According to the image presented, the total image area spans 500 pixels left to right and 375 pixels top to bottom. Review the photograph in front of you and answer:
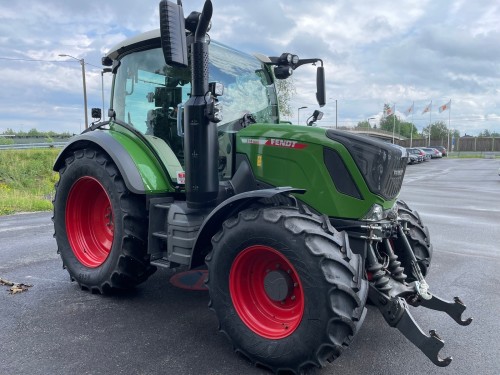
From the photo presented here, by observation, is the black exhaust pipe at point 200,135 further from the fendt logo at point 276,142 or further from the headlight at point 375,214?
the headlight at point 375,214

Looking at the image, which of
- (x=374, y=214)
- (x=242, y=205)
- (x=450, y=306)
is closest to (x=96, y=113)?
(x=242, y=205)

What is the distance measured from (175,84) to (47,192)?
14.0m

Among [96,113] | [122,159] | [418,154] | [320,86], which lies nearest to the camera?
[122,159]

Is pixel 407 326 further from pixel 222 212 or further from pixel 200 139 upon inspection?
pixel 200 139

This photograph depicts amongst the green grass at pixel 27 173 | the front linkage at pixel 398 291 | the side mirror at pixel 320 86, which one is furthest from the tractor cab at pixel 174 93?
the green grass at pixel 27 173

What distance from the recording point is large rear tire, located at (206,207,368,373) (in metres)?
2.76

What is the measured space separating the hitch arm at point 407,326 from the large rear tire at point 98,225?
2.22 m

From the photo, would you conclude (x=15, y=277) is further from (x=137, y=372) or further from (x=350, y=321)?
(x=350, y=321)

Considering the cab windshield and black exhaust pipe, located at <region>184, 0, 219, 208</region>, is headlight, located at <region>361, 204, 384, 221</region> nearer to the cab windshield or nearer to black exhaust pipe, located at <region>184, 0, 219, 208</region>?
black exhaust pipe, located at <region>184, 0, 219, 208</region>

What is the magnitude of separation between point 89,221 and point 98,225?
11cm

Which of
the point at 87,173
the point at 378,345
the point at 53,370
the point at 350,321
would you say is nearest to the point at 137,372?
the point at 53,370

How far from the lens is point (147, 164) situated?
13.9 feet

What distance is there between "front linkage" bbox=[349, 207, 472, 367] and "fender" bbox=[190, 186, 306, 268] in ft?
2.54

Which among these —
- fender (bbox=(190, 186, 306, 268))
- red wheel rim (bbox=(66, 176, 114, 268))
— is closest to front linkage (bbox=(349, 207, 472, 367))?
fender (bbox=(190, 186, 306, 268))
